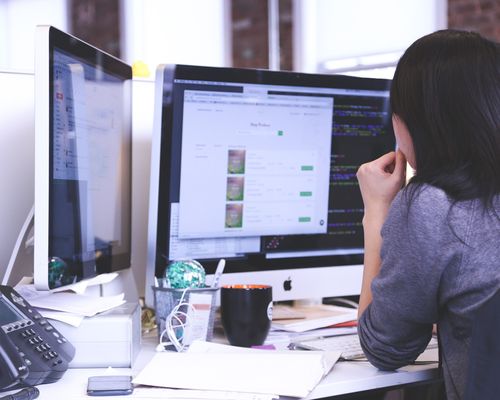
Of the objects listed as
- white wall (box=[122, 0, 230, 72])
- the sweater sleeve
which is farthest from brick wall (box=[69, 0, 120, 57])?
the sweater sleeve

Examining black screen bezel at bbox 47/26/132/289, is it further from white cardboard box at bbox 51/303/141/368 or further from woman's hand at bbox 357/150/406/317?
woman's hand at bbox 357/150/406/317

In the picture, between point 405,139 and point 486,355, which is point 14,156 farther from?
point 486,355

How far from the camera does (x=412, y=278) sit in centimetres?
98

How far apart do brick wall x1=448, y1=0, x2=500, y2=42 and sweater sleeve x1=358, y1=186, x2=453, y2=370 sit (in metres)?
3.00

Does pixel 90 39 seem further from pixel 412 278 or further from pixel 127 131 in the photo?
pixel 412 278

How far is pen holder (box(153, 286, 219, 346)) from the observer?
1.20m

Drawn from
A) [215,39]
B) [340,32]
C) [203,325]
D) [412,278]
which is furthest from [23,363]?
[215,39]

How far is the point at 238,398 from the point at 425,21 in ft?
10.0

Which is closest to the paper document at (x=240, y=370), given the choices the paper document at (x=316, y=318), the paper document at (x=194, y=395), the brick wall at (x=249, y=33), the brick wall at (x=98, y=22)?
the paper document at (x=194, y=395)

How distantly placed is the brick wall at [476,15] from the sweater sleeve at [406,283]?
300 centimetres

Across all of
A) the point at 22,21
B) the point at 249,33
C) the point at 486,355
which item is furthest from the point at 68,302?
the point at 22,21

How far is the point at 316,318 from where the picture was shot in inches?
57.6

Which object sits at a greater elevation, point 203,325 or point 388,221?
point 388,221

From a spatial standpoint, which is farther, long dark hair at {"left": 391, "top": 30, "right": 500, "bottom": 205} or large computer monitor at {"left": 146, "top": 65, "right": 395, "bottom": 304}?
large computer monitor at {"left": 146, "top": 65, "right": 395, "bottom": 304}
